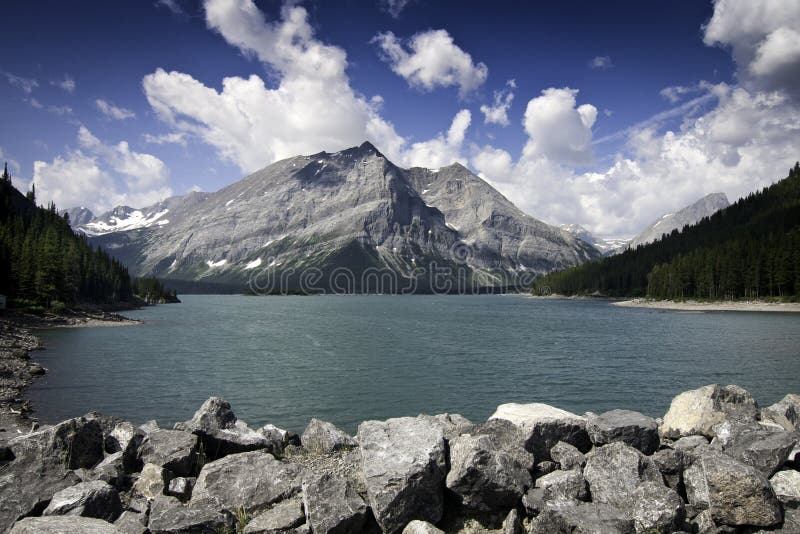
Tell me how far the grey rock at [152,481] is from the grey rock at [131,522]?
1.58 metres

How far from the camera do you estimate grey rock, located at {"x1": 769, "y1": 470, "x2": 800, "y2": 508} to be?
12758mm

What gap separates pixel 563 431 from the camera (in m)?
16.3

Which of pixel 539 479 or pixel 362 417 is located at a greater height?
pixel 539 479

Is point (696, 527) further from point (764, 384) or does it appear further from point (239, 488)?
point (764, 384)

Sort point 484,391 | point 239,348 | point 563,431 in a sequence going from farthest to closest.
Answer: point 239,348, point 484,391, point 563,431

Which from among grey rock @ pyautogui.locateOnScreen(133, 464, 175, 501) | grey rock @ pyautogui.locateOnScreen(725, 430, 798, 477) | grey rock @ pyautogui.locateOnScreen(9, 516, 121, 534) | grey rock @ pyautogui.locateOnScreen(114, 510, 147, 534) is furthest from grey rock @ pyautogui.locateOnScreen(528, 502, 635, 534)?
grey rock @ pyautogui.locateOnScreen(133, 464, 175, 501)

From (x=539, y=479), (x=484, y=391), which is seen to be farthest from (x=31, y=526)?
(x=484, y=391)

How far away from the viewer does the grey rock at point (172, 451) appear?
15.6 metres

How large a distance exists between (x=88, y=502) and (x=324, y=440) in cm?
888

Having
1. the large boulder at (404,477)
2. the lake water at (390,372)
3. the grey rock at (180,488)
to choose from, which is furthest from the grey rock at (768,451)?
the lake water at (390,372)

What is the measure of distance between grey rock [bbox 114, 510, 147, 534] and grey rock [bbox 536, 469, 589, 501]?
1087 centimetres

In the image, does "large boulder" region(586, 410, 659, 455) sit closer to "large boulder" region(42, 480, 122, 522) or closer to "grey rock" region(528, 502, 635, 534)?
"grey rock" region(528, 502, 635, 534)

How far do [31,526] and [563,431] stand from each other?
620 inches

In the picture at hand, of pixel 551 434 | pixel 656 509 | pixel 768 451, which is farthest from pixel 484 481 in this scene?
pixel 768 451
